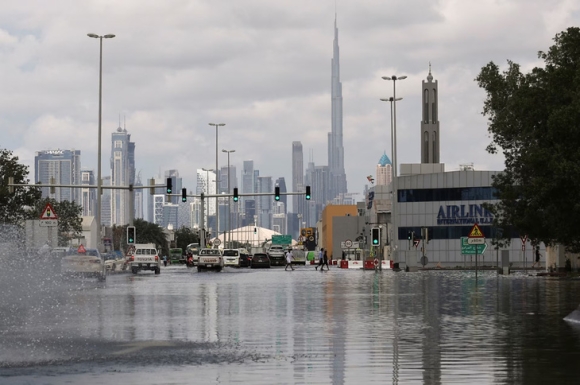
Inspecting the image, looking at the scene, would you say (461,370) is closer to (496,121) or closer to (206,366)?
(206,366)

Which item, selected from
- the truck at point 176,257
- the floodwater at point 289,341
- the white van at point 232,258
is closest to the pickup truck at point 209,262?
the white van at point 232,258

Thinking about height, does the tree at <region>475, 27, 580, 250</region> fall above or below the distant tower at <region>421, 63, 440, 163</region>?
below

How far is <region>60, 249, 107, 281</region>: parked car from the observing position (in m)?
52.5

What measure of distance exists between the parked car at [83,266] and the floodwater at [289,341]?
783 inches

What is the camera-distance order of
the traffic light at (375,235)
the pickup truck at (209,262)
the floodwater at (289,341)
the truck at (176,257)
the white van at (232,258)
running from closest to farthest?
the floodwater at (289,341), the traffic light at (375,235), the pickup truck at (209,262), the white van at (232,258), the truck at (176,257)

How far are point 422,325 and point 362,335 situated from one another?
2.70 meters

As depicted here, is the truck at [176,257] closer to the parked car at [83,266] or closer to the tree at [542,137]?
the tree at [542,137]

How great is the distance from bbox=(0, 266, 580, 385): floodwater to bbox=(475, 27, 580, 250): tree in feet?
29.2

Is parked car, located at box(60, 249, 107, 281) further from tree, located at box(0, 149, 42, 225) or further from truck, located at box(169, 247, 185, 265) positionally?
truck, located at box(169, 247, 185, 265)

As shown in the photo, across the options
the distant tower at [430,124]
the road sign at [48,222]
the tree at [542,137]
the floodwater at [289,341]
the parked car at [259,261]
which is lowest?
the floodwater at [289,341]

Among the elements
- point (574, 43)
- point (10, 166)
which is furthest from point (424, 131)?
point (574, 43)

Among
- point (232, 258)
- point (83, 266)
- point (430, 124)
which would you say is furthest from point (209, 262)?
point (430, 124)

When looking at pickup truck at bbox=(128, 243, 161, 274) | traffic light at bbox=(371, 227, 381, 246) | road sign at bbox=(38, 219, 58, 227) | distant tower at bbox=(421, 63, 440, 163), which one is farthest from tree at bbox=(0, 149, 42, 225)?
distant tower at bbox=(421, 63, 440, 163)

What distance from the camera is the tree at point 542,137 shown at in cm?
4053
